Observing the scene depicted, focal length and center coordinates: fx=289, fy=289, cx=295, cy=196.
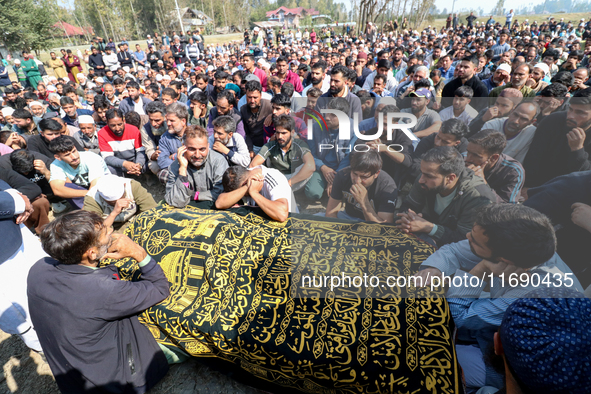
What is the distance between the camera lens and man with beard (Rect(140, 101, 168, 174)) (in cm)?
478

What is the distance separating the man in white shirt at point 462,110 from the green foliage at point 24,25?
30298 millimetres

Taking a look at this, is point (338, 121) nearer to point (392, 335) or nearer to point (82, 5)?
point (392, 335)

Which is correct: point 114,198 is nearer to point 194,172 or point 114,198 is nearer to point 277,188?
point 194,172

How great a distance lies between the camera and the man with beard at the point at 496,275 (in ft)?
5.99

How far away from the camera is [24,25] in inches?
859

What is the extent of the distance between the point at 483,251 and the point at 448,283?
0.33 m

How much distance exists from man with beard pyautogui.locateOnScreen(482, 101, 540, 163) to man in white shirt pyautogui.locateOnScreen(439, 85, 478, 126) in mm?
237

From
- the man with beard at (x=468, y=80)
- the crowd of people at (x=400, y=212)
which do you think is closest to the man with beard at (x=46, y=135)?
the crowd of people at (x=400, y=212)

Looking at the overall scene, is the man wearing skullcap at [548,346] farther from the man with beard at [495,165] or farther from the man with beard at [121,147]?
the man with beard at [121,147]

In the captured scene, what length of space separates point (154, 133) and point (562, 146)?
17.3 feet

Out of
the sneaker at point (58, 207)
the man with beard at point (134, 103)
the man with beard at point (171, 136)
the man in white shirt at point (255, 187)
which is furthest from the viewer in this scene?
the man with beard at point (134, 103)

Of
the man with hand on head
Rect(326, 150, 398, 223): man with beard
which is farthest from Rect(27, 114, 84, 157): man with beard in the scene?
Rect(326, 150, 398, 223): man with beard

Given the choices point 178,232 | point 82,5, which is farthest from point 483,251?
point 82,5

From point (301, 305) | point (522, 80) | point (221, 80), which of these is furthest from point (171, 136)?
point (522, 80)
